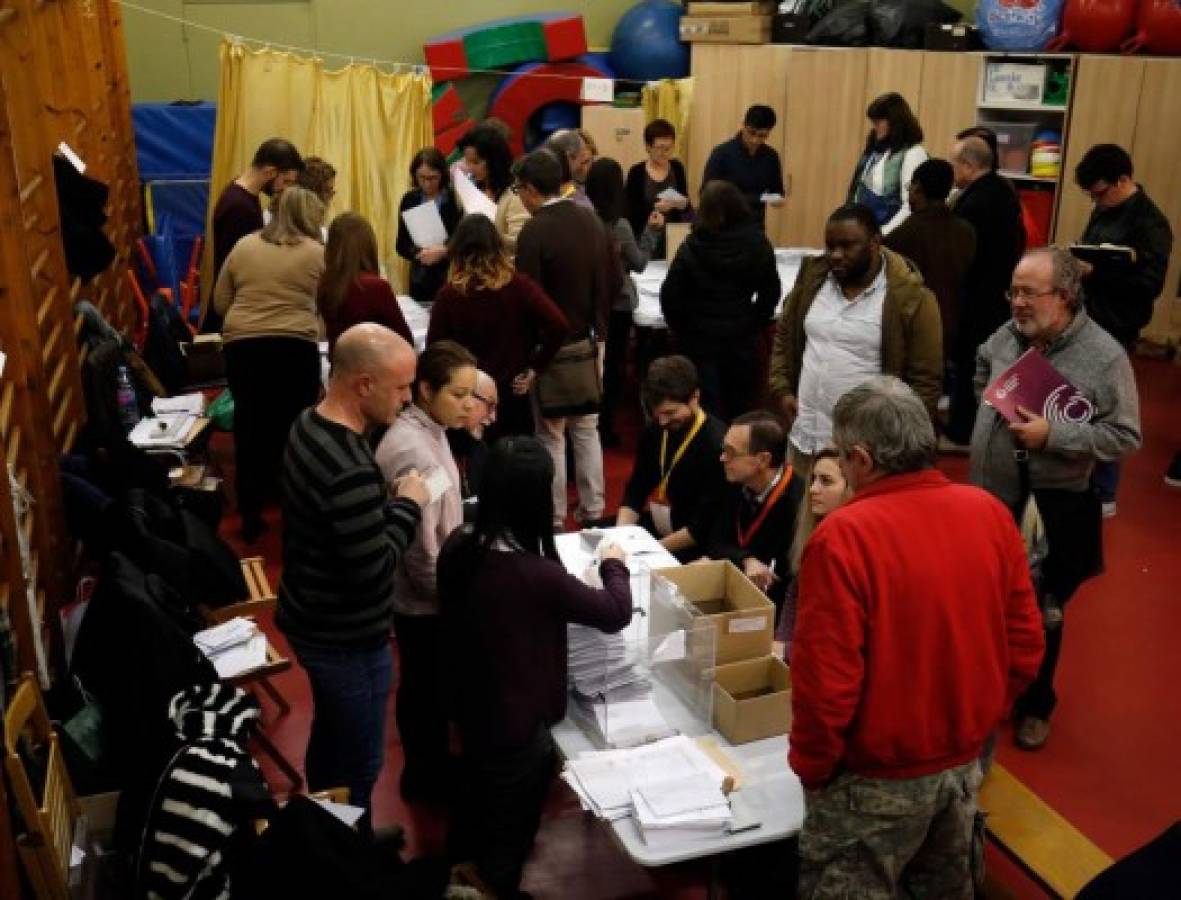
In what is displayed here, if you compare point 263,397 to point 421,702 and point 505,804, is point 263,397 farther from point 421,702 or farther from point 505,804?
point 505,804

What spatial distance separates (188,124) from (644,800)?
24.9ft

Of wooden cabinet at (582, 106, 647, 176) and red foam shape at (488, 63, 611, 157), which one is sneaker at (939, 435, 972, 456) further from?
red foam shape at (488, 63, 611, 157)

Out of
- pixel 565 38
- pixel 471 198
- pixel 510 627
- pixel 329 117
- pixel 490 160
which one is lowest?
pixel 510 627

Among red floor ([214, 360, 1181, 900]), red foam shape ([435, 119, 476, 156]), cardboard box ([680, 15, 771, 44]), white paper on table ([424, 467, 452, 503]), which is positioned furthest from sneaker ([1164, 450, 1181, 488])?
red foam shape ([435, 119, 476, 156])

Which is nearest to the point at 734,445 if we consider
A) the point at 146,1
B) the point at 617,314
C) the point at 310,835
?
the point at 310,835

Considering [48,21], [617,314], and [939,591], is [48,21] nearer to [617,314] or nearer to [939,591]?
[617,314]

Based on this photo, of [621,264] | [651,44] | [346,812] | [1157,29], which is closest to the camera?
[346,812]

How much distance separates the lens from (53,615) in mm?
4250

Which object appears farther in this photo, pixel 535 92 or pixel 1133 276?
pixel 535 92

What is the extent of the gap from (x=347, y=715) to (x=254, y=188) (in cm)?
360

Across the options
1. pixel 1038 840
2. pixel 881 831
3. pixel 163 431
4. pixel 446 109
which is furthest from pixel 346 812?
pixel 446 109

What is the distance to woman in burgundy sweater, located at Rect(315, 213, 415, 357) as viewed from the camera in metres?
4.79

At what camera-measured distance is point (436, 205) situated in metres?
6.45

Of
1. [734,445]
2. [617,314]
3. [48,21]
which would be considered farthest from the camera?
[617,314]
